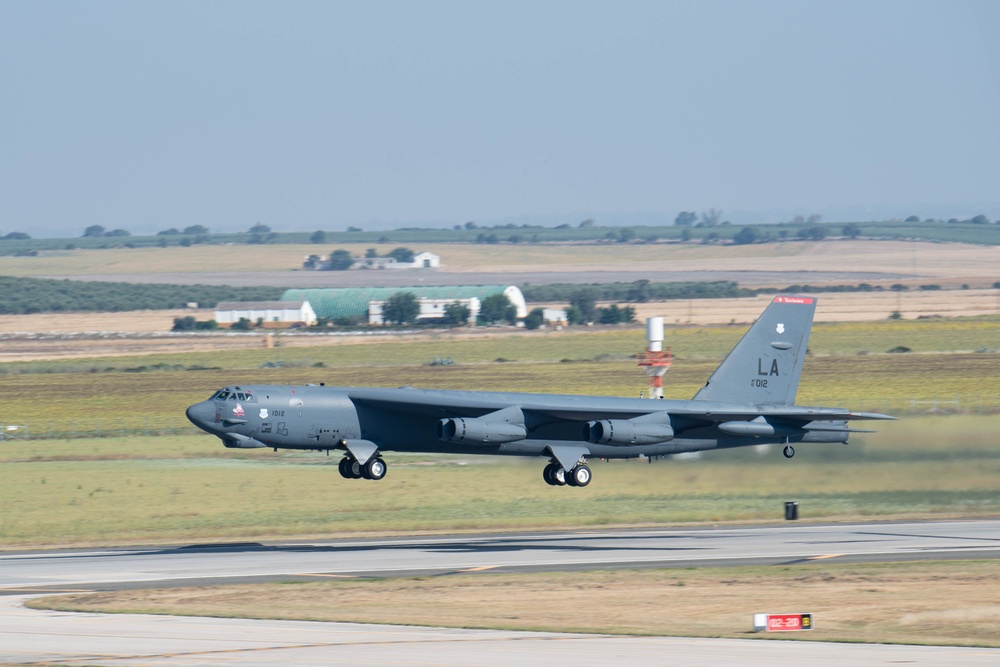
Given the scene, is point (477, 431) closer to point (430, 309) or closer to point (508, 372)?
point (508, 372)

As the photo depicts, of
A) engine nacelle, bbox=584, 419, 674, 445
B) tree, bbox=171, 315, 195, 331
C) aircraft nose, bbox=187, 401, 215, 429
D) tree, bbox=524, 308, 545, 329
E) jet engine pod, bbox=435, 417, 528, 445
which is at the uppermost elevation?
aircraft nose, bbox=187, 401, 215, 429

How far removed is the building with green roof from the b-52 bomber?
86777mm

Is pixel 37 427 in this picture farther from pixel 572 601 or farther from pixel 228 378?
pixel 572 601

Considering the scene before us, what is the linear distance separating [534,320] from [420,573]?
292 feet

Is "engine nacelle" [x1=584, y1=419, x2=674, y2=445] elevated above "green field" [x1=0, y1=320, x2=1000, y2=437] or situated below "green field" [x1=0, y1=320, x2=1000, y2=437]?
above

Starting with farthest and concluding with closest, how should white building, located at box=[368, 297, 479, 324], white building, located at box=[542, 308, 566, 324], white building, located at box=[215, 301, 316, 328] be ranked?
white building, located at box=[215, 301, 316, 328] < white building, located at box=[368, 297, 479, 324] < white building, located at box=[542, 308, 566, 324]

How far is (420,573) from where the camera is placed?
29.7m

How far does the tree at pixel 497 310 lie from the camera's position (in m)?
123

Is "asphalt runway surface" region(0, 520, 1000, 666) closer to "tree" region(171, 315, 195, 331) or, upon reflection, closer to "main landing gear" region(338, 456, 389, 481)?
"main landing gear" region(338, 456, 389, 481)

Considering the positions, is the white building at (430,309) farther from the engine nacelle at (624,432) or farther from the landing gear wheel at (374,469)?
the landing gear wheel at (374,469)

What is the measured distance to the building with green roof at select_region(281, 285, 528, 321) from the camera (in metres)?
129

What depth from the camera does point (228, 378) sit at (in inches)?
3039

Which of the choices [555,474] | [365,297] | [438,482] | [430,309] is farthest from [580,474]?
[365,297]

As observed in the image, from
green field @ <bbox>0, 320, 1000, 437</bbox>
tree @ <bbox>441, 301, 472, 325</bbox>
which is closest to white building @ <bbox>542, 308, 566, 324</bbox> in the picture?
tree @ <bbox>441, 301, 472, 325</bbox>
